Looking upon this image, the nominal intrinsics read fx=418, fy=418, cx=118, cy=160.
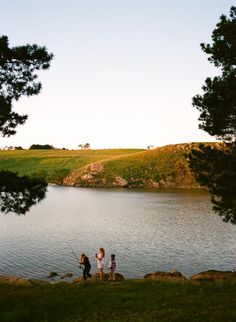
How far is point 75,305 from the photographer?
2056cm

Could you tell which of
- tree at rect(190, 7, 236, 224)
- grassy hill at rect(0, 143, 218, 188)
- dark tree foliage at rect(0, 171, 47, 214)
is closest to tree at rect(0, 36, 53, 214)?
dark tree foliage at rect(0, 171, 47, 214)

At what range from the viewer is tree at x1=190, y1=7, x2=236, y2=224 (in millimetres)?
28672

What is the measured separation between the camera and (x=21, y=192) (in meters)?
23.6

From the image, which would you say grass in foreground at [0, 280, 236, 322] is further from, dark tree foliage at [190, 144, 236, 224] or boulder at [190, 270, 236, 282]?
dark tree foliage at [190, 144, 236, 224]

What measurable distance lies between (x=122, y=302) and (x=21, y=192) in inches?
324

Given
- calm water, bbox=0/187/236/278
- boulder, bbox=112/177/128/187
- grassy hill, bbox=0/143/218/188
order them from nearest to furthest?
calm water, bbox=0/187/236/278, grassy hill, bbox=0/143/218/188, boulder, bbox=112/177/128/187

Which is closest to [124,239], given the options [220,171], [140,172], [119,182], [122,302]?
[220,171]

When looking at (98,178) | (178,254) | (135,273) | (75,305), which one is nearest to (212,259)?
(178,254)

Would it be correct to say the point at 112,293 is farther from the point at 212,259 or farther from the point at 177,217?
the point at 177,217

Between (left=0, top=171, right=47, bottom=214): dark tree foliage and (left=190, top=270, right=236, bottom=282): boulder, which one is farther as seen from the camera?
(left=190, top=270, right=236, bottom=282): boulder

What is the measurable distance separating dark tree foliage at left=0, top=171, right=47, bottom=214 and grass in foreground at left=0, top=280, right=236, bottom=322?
16.9 ft

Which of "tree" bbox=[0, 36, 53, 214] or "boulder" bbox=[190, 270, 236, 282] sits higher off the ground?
"tree" bbox=[0, 36, 53, 214]

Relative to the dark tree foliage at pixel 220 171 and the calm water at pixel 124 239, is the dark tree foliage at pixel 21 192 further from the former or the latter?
the calm water at pixel 124 239

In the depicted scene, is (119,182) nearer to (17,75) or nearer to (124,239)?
(124,239)
